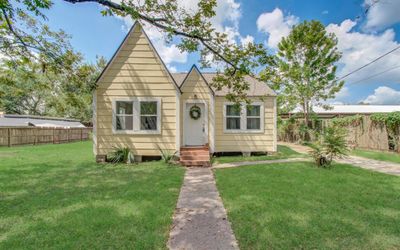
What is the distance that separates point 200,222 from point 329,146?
5.99 meters

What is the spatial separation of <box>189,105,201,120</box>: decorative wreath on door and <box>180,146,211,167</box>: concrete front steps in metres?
1.46

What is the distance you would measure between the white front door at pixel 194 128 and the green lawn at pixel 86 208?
307 centimetres

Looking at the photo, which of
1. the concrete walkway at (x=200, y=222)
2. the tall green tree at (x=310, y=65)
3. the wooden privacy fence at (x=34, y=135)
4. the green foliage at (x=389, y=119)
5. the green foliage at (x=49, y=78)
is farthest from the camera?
the tall green tree at (x=310, y=65)

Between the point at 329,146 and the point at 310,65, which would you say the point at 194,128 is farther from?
the point at 310,65

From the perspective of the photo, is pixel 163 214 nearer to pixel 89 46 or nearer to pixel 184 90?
pixel 184 90

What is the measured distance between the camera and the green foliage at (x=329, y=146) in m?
7.85

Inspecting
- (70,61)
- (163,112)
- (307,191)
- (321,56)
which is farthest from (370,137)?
(70,61)

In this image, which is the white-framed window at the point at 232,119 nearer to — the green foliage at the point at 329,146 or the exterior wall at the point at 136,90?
the exterior wall at the point at 136,90

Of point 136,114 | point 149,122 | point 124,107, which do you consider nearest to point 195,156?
point 149,122

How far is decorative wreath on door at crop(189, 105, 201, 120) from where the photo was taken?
1066cm

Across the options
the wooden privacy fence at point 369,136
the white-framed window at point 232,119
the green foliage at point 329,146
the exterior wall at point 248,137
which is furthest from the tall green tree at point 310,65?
the green foliage at point 329,146

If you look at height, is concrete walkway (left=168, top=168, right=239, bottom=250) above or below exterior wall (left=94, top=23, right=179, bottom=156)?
below

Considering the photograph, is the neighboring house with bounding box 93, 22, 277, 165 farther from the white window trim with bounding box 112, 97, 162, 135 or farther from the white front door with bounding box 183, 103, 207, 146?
the white front door with bounding box 183, 103, 207, 146

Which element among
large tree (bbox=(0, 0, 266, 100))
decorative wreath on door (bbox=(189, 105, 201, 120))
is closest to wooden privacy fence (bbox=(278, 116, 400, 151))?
decorative wreath on door (bbox=(189, 105, 201, 120))
